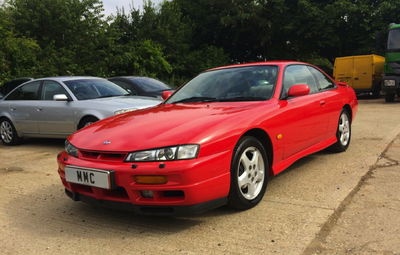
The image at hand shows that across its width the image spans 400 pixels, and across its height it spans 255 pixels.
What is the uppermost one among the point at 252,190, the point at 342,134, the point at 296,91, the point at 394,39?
the point at 394,39

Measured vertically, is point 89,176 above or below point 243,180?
above

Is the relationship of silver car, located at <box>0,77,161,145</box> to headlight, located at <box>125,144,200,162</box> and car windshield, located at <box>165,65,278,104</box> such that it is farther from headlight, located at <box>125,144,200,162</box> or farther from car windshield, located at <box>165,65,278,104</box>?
headlight, located at <box>125,144,200,162</box>

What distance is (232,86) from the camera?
4.30m

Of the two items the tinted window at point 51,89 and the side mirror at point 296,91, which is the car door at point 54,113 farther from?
the side mirror at point 296,91

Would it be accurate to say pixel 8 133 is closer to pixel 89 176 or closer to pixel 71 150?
pixel 71 150

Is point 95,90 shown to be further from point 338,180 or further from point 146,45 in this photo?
point 146,45

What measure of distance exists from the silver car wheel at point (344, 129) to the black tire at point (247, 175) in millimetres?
2305

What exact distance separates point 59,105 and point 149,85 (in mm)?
3397

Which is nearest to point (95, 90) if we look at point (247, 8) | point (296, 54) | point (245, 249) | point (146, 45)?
point (245, 249)

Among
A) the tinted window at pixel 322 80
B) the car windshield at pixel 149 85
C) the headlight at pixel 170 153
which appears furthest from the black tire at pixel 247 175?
the car windshield at pixel 149 85

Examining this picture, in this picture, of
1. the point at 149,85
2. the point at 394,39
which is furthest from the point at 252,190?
the point at 394,39

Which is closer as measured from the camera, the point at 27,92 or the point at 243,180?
the point at 243,180

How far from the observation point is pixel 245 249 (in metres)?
2.75

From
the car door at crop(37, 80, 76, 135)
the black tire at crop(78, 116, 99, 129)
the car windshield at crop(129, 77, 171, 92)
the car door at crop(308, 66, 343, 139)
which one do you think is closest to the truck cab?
the car windshield at crop(129, 77, 171, 92)
